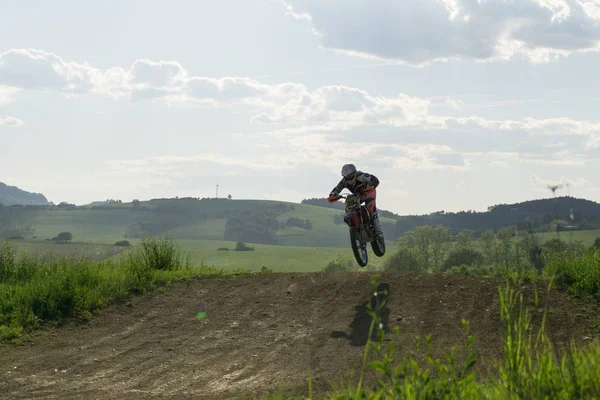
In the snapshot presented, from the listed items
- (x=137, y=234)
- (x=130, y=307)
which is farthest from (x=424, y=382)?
(x=137, y=234)

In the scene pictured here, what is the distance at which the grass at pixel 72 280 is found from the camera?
12.5 meters

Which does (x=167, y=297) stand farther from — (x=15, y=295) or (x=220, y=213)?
(x=220, y=213)

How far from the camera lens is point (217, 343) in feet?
35.7

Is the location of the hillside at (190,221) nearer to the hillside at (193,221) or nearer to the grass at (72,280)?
the hillside at (193,221)

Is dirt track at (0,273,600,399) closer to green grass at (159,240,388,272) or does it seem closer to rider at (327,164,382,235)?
rider at (327,164,382,235)

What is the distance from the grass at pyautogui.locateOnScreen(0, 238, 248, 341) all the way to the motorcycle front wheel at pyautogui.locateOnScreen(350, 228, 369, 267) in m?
3.19

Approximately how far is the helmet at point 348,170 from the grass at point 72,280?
3.69m

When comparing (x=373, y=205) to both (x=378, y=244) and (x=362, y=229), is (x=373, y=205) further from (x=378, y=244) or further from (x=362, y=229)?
(x=378, y=244)

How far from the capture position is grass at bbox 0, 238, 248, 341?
12.5 metres

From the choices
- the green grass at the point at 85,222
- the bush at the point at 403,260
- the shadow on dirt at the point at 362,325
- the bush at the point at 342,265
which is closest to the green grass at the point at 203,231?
the green grass at the point at 85,222

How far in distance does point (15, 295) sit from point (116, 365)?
4.08 meters

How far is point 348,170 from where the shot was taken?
605 inches

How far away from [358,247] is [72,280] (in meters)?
6.03

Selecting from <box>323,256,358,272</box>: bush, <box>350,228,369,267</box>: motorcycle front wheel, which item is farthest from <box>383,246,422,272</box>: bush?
<box>350,228,369,267</box>: motorcycle front wheel
